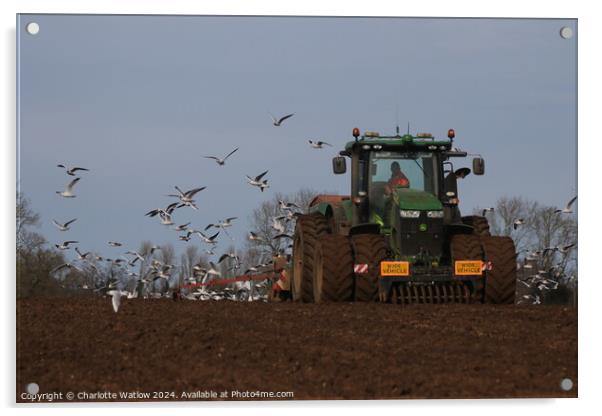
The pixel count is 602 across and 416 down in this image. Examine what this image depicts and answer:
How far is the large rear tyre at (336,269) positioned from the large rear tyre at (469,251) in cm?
183

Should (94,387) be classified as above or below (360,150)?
below

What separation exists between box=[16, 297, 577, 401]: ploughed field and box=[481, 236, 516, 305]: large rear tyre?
1.91 meters

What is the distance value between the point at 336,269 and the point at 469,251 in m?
2.33

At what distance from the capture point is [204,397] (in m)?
12.2

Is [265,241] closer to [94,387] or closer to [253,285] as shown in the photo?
[253,285]

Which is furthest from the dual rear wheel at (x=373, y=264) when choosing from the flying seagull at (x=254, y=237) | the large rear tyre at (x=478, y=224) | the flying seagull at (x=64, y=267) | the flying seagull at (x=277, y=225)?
the flying seagull at (x=254, y=237)

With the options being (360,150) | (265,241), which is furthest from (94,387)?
(265,241)

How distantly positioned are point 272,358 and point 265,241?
13562mm

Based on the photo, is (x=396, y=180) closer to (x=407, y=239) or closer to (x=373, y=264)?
(x=407, y=239)

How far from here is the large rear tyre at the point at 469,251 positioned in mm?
19844

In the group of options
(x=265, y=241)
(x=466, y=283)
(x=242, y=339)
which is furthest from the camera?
(x=265, y=241)

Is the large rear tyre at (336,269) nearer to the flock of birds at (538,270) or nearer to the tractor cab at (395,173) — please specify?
the tractor cab at (395,173)

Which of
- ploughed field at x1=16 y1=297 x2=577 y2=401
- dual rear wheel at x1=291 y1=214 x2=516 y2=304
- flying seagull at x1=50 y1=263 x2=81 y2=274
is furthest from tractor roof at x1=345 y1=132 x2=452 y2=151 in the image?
flying seagull at x1=50 y1=263 x2=81 y2=274

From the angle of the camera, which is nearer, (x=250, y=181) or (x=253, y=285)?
(x=250, y=181)
